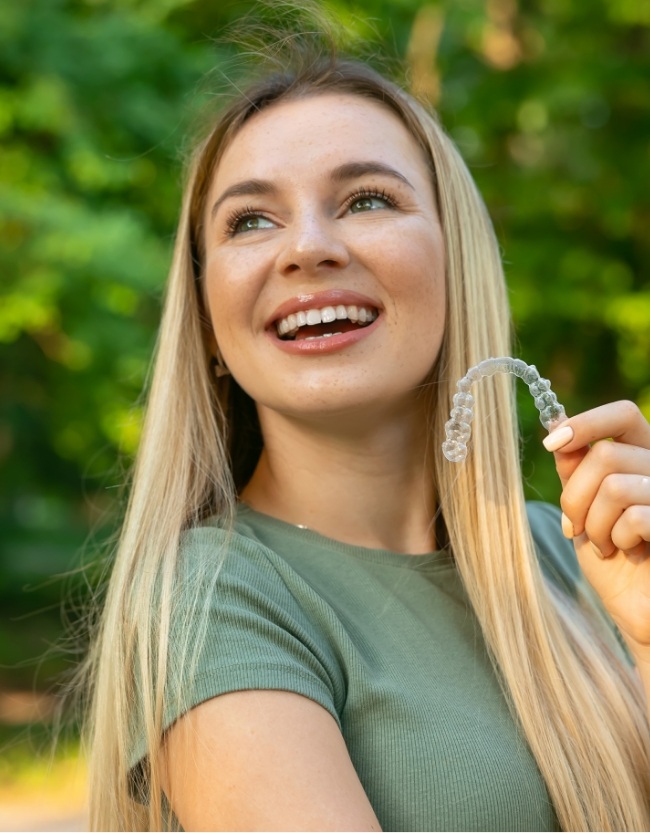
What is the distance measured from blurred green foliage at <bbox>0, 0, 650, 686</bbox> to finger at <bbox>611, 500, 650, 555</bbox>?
3.59m

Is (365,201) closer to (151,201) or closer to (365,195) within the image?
(365,195)

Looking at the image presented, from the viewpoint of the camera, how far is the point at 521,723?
1921mm

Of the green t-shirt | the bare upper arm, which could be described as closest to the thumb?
the green t-shirt

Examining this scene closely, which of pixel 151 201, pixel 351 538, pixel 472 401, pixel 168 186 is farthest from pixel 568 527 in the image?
pixel 151 201

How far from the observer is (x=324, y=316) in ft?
6.87

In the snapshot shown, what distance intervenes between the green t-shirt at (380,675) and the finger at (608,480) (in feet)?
1.38

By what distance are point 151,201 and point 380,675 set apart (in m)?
5.30

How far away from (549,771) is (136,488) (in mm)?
992

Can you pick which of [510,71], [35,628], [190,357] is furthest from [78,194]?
[35,628]

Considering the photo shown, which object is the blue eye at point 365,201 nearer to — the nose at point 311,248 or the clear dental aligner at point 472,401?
the nose at point 311,248

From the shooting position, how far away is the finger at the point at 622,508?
1.74m

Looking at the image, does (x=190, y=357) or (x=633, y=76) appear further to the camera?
(x=633, y=76)

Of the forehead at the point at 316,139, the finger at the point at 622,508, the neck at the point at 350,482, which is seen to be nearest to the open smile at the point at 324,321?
the neck at the point at 350,482

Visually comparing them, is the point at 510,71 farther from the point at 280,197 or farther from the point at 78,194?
the point at 280,197
